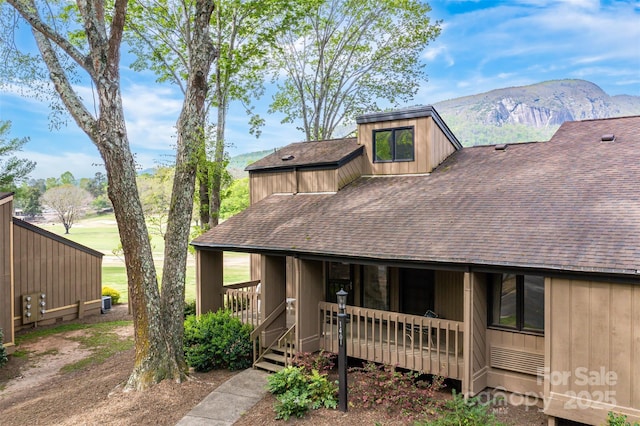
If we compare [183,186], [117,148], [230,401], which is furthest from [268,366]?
[117,148]

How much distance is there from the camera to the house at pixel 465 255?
251 inches

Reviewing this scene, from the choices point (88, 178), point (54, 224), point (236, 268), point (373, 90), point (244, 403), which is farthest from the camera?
point (88, 178)

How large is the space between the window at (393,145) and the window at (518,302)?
5.24m

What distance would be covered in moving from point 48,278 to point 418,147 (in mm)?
14722

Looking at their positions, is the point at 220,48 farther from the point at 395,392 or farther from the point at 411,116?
the point at 395,392

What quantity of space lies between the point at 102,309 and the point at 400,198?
583 inches

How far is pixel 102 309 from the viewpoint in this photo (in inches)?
714

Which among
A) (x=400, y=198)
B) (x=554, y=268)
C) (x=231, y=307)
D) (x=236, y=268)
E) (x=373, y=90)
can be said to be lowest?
(x=236, y=268)

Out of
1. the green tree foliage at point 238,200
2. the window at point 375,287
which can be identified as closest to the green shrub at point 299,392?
the window at point 375,287

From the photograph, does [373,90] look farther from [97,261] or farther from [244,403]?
[244,403]

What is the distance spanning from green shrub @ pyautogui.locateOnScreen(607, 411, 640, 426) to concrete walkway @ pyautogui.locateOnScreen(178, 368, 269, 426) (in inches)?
230

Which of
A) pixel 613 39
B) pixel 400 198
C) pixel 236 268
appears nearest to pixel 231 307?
pixel 400 198

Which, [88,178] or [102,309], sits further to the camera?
Result: [88,178]

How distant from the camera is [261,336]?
10.1 metres
